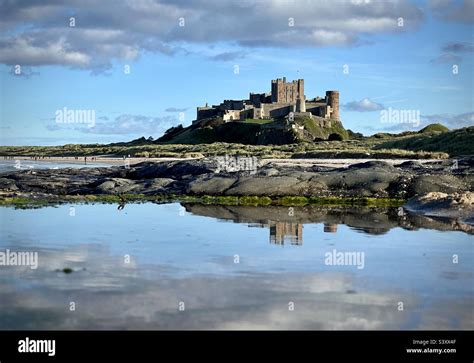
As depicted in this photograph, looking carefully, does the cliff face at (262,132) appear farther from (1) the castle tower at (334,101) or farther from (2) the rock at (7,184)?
(2) the rock at (7,184)

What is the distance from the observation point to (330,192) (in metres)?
23.3

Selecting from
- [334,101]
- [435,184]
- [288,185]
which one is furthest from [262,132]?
[435,184]

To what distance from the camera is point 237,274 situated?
9.95m

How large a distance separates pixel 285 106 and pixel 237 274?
12230 cm

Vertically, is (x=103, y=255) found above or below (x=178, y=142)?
below

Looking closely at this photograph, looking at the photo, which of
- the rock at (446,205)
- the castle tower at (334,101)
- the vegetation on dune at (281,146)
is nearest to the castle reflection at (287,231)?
the rock at (446,205)

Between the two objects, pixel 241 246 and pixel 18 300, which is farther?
pixel 241 246

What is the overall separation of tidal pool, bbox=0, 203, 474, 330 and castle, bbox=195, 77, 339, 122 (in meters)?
113

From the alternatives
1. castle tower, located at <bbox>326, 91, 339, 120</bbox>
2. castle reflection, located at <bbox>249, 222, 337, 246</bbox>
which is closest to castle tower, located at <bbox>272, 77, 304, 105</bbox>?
castle tower, located at <bbox>326, 91, 339, 120</bbox>

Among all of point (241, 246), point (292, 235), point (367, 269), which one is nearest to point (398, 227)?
point (292, 235)
